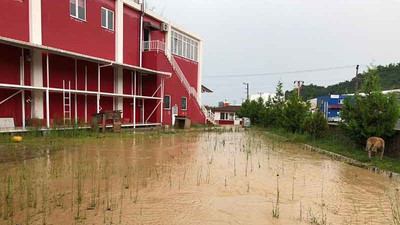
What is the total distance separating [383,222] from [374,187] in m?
2.40

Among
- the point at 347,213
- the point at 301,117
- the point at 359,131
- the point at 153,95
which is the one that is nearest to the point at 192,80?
the point at 153,95

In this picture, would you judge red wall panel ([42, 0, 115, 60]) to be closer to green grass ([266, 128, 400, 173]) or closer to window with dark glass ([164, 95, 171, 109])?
window with dark glass ([164, 95, 171, 109])

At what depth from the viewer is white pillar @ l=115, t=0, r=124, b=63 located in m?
20.1

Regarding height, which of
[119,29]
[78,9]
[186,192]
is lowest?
[186,192]

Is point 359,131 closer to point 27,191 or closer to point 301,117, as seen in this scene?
point 301,117

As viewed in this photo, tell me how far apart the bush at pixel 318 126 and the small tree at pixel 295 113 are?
1871 millimetres

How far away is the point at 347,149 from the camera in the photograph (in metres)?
11.9

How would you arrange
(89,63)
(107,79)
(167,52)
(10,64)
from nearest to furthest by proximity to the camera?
(10,64), (89,63), (107,79), (167,52)

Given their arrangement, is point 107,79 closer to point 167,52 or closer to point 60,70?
point 60,70

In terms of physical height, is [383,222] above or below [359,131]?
below

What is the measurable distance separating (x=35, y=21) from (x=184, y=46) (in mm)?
15304

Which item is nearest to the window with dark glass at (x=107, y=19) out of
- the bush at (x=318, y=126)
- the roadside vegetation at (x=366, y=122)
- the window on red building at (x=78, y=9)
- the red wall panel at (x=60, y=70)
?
the window on red building at (x=78, y=9)

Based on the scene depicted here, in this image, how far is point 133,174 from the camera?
21.7 ft

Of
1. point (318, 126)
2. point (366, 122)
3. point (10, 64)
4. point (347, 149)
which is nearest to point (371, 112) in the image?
point (366, 122)
